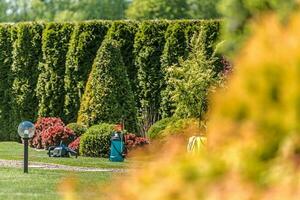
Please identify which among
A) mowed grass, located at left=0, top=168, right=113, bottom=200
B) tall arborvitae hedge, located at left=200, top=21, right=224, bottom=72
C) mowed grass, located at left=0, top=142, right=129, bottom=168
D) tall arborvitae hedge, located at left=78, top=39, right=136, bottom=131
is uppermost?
tall arborvitae hedge, located at left=200, top=21, right=224, bottom=72

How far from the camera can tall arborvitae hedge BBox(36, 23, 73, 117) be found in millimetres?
26531

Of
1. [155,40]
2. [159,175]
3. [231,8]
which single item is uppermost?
[155,40]

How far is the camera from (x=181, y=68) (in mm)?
23344

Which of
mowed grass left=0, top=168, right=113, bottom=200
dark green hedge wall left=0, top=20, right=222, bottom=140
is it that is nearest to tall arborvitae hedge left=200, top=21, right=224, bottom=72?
dark green hedge wall left=0, top=20, right=222, bottom=140

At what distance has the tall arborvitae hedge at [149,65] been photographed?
25.4 m

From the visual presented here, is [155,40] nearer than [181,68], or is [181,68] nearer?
[181,68]

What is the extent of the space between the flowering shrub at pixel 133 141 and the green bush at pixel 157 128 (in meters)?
0.33

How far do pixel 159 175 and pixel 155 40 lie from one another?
2145 cm

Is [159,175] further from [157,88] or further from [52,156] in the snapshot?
[157,88]

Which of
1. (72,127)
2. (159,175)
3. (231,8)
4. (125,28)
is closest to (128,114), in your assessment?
(72,127)

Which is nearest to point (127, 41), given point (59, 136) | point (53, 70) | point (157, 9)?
point (53, 70)

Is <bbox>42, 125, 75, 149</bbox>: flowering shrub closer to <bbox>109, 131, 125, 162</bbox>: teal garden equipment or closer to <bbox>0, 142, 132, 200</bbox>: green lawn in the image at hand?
<bbox>0, 142, 132, 200</bbox>: green lawn

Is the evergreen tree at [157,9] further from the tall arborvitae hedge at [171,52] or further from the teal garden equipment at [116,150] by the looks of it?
the teal garden equipment at [116,150]

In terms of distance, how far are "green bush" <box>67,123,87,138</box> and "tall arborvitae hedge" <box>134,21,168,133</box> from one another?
2078 mm
